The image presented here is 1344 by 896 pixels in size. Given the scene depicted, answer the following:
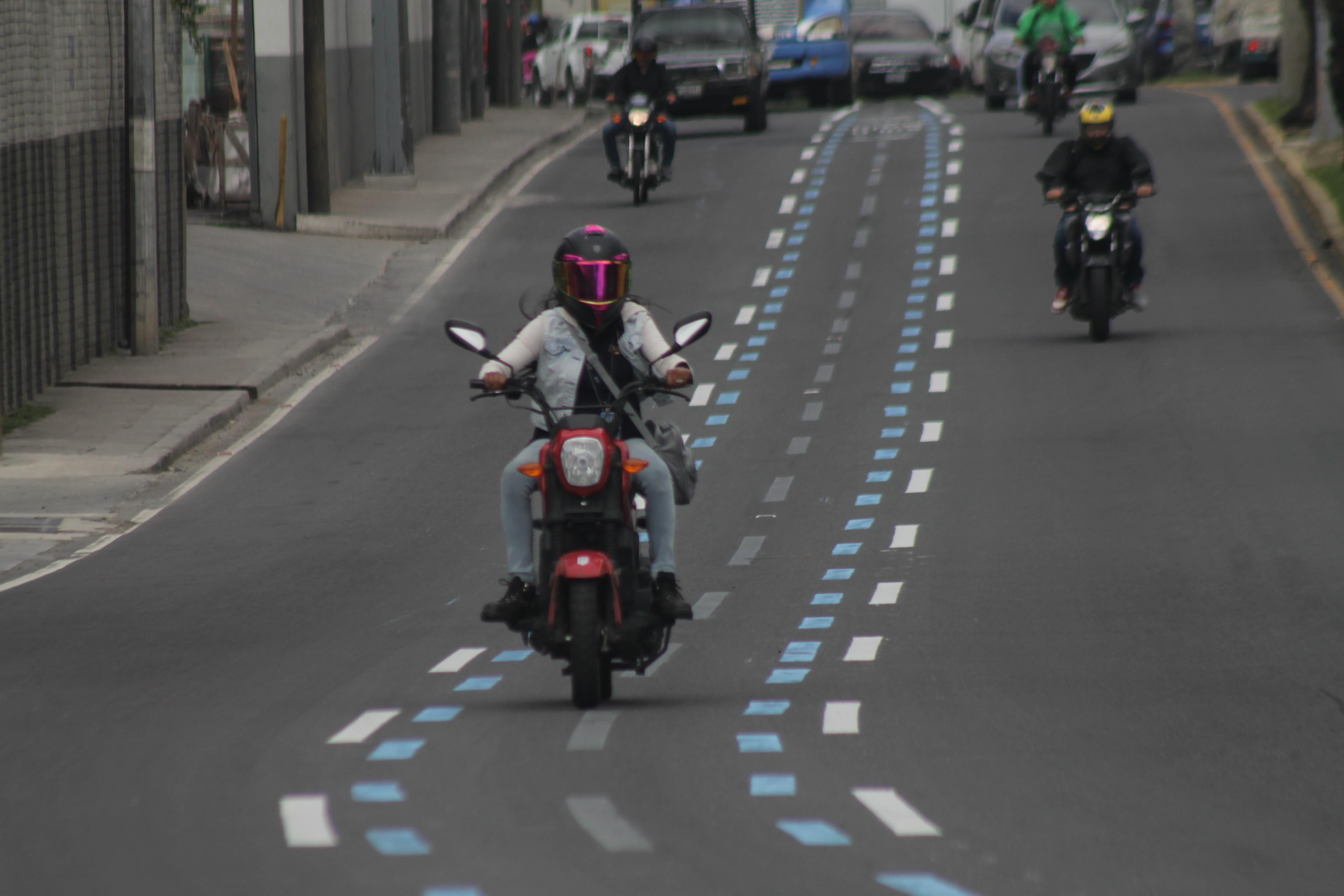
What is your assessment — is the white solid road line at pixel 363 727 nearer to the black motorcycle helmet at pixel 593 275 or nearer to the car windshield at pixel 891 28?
the black motorcycle helmet at pixel 593 275

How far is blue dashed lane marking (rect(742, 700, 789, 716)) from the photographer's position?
323 inches

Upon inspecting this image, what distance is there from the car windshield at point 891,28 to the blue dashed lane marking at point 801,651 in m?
35.5

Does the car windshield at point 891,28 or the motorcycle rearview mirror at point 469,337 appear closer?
the motorcycle rearview mirror at point 469,337

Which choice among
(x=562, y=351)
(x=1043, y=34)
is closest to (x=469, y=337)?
(x=562, y=351)

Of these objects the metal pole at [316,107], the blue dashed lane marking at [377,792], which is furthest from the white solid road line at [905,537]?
the metal pole at [316,107]

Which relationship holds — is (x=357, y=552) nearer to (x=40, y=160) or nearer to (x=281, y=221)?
(x=40, y=160)

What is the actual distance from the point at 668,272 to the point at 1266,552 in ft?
40.0

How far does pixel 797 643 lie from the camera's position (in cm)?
971

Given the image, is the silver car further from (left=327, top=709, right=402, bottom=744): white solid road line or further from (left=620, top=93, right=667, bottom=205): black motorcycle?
(left=327, top=709, right=402, bottom=744): white solid road line

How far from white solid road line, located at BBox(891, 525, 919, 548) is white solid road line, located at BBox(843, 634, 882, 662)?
2263 mm

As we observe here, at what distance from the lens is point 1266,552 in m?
11.4

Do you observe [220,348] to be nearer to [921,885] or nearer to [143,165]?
[143,165]

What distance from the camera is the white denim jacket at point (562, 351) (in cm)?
848

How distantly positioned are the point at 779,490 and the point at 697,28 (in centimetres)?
2337
